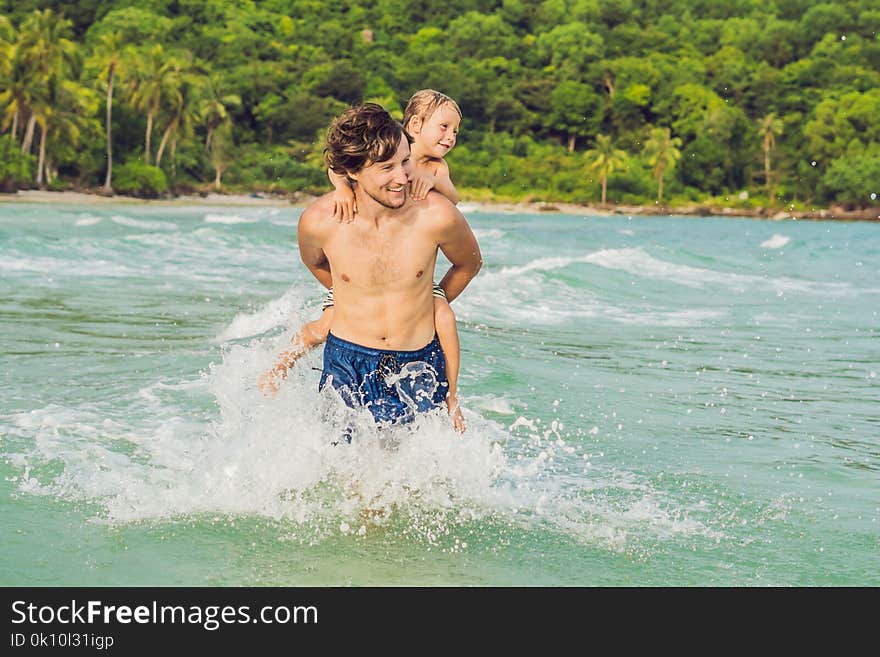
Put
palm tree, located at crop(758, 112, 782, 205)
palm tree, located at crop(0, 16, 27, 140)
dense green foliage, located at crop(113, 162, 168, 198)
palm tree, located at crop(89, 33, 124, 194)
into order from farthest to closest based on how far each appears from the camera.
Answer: palm tree, located at crop(758, 112, 782, 205) < dense green foliage, located at crop(113, 162, 168, 198) < palm tree, located at crop(89, 33, 124, 194) < palm tree, located at crop(0, 16, 27, 140)

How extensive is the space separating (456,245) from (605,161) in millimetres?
95765

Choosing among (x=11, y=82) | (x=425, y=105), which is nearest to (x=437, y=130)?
(x=425, y=105)

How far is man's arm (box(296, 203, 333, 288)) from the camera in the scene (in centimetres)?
473

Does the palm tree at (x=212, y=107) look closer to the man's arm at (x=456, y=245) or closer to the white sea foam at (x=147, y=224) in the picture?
the white sea foam at (x=147, y=224)

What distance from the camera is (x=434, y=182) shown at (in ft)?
15.7

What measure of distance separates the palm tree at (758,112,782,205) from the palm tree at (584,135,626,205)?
496 inches

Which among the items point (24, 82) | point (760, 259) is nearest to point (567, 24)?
point (24, 82)

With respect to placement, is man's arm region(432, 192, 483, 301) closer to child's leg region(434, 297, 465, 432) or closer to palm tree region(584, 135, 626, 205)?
child's leg region(434, 297, 465, 432)

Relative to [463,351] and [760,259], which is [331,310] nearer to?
[463,351]

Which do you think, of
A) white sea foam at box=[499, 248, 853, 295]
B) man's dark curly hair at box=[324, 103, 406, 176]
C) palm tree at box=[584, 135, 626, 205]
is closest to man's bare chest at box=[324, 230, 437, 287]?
man's dark curly hair at box=[324, 103, 406, 176]

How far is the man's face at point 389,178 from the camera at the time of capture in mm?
4441

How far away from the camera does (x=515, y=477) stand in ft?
20.1

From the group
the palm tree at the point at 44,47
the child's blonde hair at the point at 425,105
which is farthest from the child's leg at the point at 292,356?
the palm tree at the point at 44,47

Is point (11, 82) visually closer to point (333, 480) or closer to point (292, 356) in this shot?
point (292, 356)
